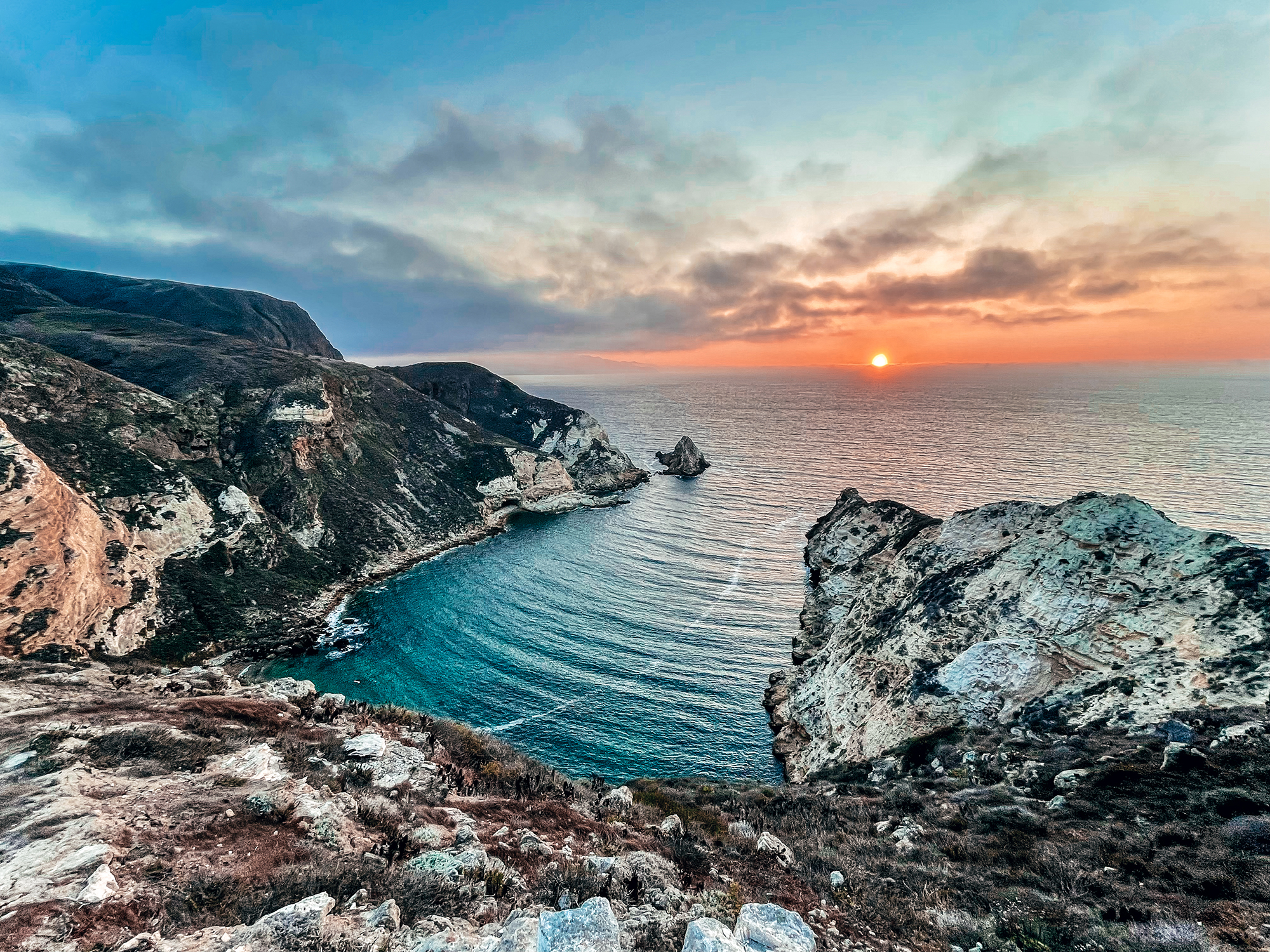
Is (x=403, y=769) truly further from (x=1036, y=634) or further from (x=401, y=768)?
(x=1036, y=634)

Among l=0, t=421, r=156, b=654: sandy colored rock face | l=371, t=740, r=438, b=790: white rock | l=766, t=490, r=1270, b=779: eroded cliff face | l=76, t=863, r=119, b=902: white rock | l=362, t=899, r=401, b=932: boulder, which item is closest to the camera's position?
l=76, t=863, r=119, b=902: white rock

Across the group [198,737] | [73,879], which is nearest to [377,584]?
[198,737]

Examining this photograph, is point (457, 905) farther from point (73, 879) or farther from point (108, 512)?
point (108, 512)

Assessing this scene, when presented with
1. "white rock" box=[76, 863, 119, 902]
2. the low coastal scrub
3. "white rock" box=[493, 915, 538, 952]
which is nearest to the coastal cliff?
the low coastal scrub

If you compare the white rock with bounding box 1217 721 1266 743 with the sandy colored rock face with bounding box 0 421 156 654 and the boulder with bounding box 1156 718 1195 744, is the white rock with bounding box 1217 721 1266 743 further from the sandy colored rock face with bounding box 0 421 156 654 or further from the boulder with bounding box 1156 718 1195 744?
the sandy colored rock face with bounding box 0 421 156 654

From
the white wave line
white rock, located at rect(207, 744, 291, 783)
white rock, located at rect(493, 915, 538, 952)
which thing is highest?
white rock, located at rect(493, 915, 538, 952)

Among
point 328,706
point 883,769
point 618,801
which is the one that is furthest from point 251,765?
point 883,769
